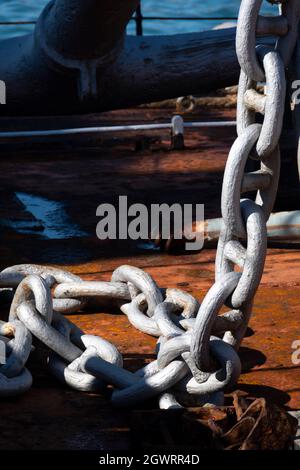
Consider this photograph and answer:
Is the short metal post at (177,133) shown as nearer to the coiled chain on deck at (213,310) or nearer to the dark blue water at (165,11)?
the coiled chain on deck at (213,310)

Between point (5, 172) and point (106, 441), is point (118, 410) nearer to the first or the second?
point (106, 441)

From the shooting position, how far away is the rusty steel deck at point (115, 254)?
3.36 m

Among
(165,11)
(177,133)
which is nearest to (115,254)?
(177,133)

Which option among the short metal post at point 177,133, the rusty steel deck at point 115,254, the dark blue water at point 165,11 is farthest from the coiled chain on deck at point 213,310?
the dark blue water at point 165,11

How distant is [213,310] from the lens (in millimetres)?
3090

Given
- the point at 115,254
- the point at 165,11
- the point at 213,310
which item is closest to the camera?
the point at 213,310

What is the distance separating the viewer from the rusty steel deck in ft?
11.0

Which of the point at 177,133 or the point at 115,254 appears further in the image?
the point at 177,133

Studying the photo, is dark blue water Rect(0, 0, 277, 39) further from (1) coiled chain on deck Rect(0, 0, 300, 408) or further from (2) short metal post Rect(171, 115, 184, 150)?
(1) coiled chain on deck Rect(0, 0, 300, 408)

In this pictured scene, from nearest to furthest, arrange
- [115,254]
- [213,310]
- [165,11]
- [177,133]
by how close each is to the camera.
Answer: [213,310]
[115,254]
[177,133]
[165,11]

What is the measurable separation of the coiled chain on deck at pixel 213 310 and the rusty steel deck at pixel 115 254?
9 centimetres

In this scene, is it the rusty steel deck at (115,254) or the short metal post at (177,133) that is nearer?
the rusty steel deck at (115,254)

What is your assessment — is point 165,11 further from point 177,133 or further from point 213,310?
point 213,310

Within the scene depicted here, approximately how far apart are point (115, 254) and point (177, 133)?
9.10 feet
